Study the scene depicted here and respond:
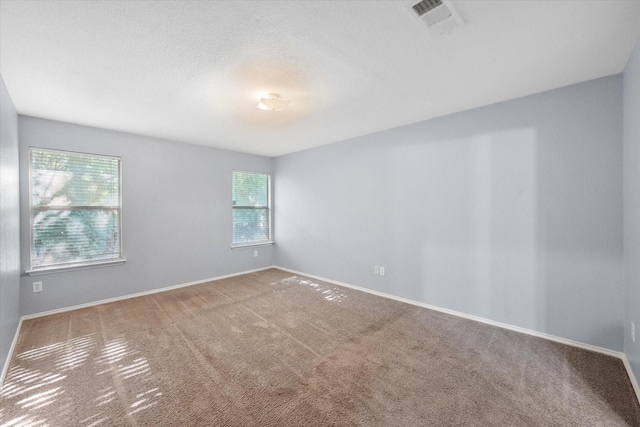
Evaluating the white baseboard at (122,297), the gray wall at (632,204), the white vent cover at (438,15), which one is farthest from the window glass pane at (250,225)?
the gray wall at (632,204)

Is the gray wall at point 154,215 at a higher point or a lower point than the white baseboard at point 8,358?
higher

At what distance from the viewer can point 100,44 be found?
70.7 inches

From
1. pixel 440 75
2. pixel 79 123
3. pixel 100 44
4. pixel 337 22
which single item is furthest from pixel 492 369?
pixel 79 123

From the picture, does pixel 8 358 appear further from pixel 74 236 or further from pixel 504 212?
pixel 504 212

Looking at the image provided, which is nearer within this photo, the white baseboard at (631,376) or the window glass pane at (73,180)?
the white baseboard at (631,376)

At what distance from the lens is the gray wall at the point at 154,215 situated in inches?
128

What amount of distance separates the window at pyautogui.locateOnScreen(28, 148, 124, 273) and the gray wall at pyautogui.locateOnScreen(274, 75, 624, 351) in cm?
349

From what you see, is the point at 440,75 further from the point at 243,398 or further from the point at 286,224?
the point at 286,224

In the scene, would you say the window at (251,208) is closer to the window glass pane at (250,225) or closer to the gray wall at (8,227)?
the window glass pane at (250,225)

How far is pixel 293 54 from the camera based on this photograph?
6.37 ft

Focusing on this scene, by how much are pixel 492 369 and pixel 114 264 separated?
15.3 feet

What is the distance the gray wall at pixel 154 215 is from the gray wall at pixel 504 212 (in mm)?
2336

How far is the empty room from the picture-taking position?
5.50 ft

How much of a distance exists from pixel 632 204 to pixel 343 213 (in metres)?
3.17
